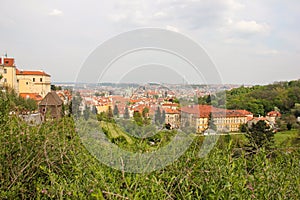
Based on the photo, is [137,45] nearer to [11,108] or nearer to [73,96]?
[73,96]

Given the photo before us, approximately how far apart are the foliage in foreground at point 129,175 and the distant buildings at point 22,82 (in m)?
1.56

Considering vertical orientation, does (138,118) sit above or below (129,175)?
above

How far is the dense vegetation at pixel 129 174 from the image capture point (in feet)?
3.29

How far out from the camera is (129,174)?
1.24 metres

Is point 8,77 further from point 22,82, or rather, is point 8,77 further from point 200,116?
point 22,82

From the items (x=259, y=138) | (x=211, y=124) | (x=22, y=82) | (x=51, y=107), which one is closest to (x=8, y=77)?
(x=51, y=107)

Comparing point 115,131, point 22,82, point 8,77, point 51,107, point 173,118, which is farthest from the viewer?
point 22,82

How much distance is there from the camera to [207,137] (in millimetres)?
1647

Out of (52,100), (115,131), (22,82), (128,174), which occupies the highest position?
(22,82)

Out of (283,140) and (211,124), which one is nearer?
(211,124)

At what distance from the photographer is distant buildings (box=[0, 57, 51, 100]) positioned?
4803 mm

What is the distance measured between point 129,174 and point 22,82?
21.0 m

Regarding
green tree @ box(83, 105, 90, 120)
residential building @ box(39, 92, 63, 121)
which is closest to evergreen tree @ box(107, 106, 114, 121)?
green tree @ box(83, 105, 90, 120)

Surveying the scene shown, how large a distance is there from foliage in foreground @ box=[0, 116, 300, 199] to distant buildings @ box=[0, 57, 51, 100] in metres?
1.56
